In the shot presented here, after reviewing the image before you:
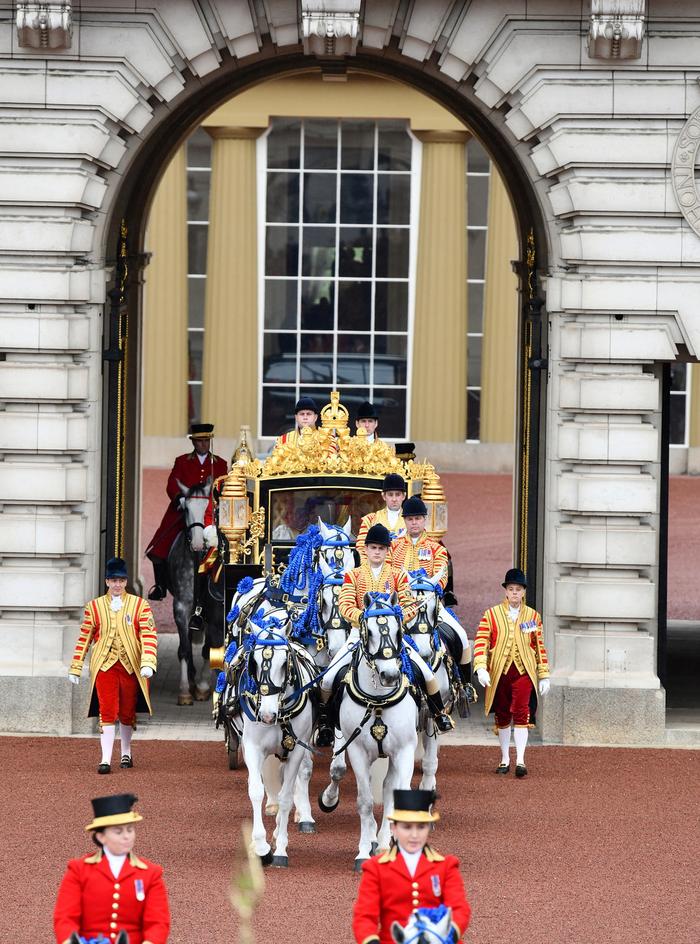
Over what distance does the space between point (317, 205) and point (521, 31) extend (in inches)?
723

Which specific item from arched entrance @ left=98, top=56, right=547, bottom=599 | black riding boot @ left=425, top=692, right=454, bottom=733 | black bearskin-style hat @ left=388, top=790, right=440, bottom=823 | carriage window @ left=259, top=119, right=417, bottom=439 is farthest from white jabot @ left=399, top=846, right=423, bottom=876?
carriage window @ left=259, top=119, right=417, bottom=439

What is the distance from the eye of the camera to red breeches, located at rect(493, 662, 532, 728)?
44.1 ft

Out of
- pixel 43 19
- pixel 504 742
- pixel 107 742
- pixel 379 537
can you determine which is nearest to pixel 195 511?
pixel 107 742

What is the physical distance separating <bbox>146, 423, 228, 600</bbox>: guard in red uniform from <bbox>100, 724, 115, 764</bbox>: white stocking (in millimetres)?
3102

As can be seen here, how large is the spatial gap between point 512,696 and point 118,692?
2722mm

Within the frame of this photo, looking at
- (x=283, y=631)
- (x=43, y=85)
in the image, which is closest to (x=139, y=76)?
(x=43, y=85)

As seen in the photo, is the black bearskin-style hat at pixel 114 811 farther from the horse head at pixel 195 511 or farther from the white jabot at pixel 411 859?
the horse head at pixel 195 511

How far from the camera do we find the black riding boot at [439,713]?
11.6 metres

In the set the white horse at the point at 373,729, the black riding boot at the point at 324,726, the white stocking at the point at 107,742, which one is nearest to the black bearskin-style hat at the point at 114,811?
the white horse at the point at 373,729

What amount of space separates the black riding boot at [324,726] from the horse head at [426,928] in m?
3.77

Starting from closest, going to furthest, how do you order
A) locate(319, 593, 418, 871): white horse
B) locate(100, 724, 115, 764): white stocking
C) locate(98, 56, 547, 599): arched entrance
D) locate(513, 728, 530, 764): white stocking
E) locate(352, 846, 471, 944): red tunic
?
locate(352, 846, 471, 944): red tunic < locate(319, 593, 418, 871): white horse < locate(100, 724, 115, 764): white stocking < locate(513, 728, 530, 764): white stocking < locate(98, 56, 547, 599): arched entrance

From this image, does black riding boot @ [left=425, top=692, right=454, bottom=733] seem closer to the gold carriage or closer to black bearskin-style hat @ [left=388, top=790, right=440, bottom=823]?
the gold carriage

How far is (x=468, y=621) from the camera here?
65.8ft

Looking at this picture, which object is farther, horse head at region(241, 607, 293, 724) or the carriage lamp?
the carriage lamp
